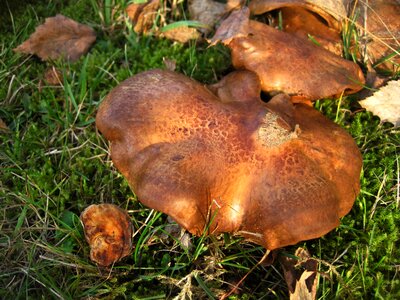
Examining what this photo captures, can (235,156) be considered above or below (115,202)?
above

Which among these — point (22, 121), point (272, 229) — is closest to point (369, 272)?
point (272, 229)

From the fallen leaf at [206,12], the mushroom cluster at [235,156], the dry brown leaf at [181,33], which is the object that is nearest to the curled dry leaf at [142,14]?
the dry brown leaf at [181,33]

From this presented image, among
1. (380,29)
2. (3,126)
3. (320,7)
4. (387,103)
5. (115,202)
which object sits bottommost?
(115,202)

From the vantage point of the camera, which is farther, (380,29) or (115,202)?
(380,29)

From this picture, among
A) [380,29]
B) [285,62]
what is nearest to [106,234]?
[285,62]

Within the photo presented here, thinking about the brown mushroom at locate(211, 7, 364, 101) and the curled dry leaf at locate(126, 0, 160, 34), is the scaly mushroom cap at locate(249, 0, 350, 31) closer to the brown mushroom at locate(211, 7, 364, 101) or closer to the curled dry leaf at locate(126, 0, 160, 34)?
the brown mushroom at locate(211, 7, 364, 101)

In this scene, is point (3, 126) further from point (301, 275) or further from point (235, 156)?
point (301, 275)

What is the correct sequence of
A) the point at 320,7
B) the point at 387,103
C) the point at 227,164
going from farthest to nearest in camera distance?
1. the point at 387,103
2. the point at 320,7
3. the point at 227,164

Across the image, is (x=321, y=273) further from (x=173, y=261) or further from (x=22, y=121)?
(x=22, y=121)

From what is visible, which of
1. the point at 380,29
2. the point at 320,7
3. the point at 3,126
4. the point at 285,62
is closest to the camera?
the point at 285,62
